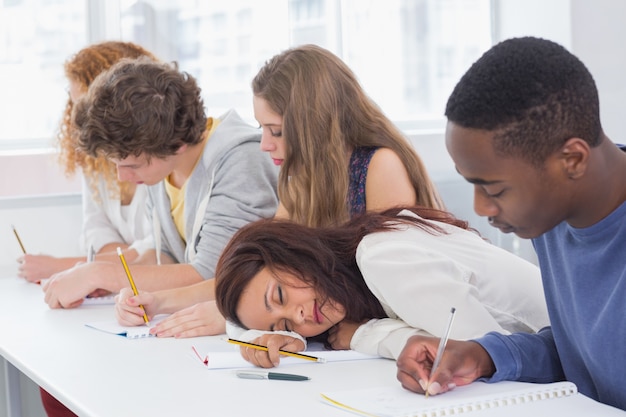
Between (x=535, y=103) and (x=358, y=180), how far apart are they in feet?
3.37

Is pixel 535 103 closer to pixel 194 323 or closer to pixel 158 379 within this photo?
pixel 158 379

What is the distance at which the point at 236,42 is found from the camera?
4.07 meters

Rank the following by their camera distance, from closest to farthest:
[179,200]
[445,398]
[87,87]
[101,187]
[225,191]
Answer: [445,398] < [225,191] < [179,200] < [87,87] < [101,187]

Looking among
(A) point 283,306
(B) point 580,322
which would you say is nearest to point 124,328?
(A) point 283,306

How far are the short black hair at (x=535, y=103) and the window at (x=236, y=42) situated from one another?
2.36 meters

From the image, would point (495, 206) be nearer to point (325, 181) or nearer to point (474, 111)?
point (474, 111)

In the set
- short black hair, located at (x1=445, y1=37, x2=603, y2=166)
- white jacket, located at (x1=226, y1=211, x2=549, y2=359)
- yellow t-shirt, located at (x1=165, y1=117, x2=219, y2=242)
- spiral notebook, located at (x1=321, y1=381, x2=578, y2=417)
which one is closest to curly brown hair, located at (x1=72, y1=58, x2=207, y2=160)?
yellow t-shirt, located at (x1=165, y1=117, x2=219, y2=242)

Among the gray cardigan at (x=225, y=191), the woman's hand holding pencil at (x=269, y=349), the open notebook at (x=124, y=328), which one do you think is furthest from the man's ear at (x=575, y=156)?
the gray cardigan at (x=225, y=191)

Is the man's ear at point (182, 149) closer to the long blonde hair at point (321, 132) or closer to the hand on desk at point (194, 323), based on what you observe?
the long blonde hair at point (321, 132)

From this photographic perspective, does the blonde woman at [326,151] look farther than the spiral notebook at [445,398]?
Yes

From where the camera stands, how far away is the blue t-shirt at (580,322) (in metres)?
1.17

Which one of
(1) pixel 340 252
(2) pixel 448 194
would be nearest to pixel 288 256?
(1) pixel 340 252

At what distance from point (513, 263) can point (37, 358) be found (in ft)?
2.94

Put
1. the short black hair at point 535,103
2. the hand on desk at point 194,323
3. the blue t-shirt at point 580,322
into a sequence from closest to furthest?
the short black hair at point 535,103
the blue t-shirt at point 580,322
the hand on desk at point 194,323
